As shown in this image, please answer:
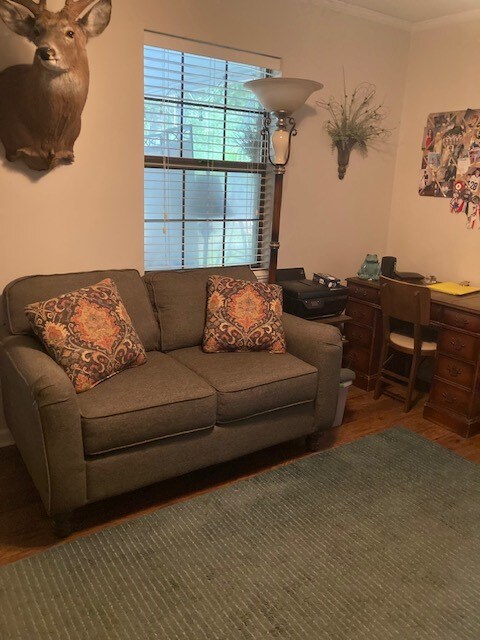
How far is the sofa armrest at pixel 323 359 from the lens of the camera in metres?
2.56

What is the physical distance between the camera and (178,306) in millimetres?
2721

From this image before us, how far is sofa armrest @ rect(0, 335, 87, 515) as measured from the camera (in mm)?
1831

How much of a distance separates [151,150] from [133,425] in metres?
1.61

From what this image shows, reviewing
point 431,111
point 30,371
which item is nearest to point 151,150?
point 30,371

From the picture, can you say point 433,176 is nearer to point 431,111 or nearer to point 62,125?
point 431,111

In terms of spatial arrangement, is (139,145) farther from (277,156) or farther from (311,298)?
(311,298)

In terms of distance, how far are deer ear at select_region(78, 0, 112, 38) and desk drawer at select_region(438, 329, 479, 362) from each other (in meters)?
2.38

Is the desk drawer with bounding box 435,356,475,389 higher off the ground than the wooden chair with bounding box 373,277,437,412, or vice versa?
the wooden chair with bounding box 373,277,437,412

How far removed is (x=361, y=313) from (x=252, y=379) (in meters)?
1.47

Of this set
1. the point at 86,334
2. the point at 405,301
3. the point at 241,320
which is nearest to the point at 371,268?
the point at 405,301

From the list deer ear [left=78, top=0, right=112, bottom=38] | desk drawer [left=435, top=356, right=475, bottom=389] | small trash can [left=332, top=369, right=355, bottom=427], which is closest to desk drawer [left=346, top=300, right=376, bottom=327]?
desk drawer [left=435, top=356, right=475, bottom=389]

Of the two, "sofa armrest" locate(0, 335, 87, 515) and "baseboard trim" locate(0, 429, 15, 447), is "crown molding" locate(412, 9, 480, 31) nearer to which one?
"sofa armrest" locate(0, 335, 87, 515)

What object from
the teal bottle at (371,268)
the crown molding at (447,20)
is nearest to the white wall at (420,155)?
the crown molding at (447,20)

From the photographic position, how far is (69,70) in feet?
7.30
